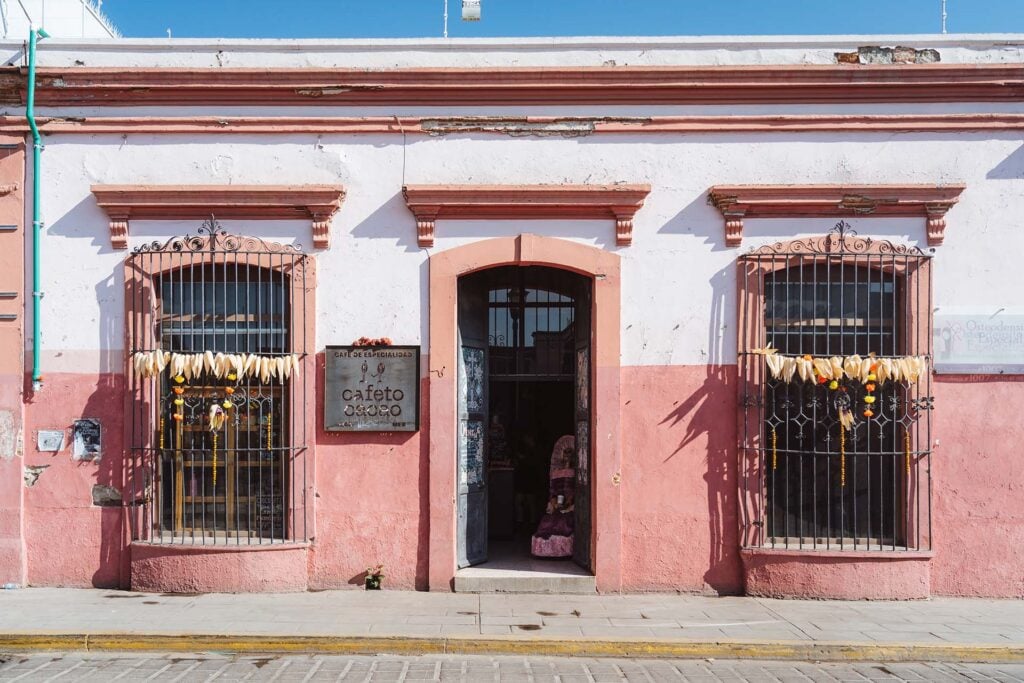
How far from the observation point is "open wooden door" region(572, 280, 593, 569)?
867cm

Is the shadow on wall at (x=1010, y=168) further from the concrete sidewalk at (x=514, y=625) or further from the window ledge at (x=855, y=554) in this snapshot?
the concrete sidewalk at (x=514, y=625)

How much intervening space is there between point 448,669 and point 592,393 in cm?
309

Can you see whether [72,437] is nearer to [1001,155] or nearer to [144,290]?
[144,290]

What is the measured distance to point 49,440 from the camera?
27.6 feet

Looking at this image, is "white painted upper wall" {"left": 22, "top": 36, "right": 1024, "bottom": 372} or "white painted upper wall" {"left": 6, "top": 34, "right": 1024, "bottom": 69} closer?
"white painted upper wall" {"left": 22, "top": 36, "right": 1024, "bottom": 372}

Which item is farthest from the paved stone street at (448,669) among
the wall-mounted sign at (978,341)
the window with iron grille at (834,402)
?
the wall-mounted sign at (978,341)

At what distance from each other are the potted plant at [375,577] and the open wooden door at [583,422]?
2019mm

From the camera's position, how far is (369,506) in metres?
8.36

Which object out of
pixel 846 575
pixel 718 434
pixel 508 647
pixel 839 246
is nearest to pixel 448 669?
pixel 508 647

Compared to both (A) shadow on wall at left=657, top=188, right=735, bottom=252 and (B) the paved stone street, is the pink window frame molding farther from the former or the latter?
(B) the paved stone street

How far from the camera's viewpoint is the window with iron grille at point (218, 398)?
831 centimetres

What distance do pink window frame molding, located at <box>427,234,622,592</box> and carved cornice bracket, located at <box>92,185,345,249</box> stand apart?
1.15 m

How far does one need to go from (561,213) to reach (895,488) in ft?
13.7

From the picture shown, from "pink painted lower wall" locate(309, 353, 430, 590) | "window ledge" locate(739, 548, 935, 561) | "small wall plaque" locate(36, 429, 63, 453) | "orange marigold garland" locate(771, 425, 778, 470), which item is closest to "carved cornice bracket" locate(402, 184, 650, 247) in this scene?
"pink painted lower wall" locate(309, 353, 430, 590)
